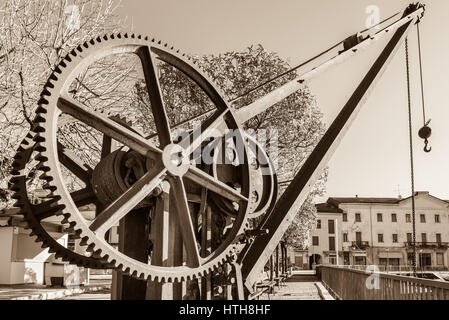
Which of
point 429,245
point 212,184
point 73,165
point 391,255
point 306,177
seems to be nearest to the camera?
point 212,184

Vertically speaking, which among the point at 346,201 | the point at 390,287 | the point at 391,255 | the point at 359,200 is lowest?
the point at 391,255

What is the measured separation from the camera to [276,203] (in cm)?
561

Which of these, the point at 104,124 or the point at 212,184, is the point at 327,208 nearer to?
the point at 212,184

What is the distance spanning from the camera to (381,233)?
68625mm

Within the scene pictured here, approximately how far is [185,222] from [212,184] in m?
0.47

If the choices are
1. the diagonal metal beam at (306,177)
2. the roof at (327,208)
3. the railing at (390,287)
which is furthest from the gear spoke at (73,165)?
the roof at (327,208)

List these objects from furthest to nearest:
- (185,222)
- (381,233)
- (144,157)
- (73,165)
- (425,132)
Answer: (381,233), (425,132), (73,165), (144,157), (185,222)

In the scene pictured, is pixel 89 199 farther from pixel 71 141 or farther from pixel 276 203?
pixel 71 141

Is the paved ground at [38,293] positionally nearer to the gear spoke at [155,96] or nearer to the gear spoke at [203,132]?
the gear spoke at [203,132]

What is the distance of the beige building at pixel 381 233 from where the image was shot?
67562 mm

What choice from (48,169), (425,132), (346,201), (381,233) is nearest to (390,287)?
(425,132)

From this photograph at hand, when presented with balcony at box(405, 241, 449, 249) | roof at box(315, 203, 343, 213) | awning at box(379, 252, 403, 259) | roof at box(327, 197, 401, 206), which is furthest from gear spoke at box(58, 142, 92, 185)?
balcony at box(405, 241, 449, 249)

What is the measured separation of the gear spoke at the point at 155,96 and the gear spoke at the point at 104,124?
7.6 inches

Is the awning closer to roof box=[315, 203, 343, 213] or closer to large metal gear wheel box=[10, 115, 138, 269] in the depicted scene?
roof box=[315, 203, 343, 213]
